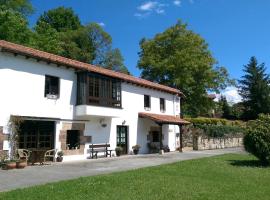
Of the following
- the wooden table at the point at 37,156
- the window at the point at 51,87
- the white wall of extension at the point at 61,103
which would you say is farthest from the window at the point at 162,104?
the wooden table at the point at 37,156

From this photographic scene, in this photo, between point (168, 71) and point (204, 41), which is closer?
point (168, 71)

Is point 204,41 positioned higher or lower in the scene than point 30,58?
higher

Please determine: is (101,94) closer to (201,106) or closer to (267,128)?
(267,128)

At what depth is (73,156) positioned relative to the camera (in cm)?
1881

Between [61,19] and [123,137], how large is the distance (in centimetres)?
3248

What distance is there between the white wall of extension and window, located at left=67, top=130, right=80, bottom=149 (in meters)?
0.68

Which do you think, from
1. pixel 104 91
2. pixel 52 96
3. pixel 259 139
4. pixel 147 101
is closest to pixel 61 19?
pixel 147 101

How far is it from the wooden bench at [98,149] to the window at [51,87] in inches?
162

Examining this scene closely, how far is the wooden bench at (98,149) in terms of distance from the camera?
65.8 feet

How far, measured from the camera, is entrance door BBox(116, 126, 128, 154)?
22.9m

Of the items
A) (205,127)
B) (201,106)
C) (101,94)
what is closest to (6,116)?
(101,94)

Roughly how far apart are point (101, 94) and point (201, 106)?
24415 mm

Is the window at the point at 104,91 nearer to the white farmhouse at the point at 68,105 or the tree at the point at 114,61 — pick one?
the white farmhouse at the point at 68,105

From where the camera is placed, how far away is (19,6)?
37406 mm
